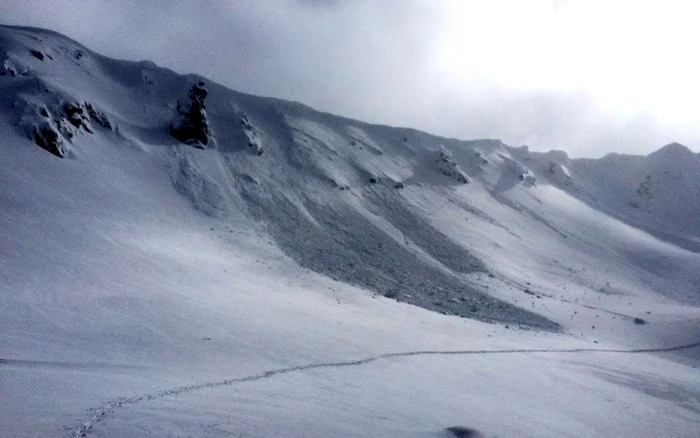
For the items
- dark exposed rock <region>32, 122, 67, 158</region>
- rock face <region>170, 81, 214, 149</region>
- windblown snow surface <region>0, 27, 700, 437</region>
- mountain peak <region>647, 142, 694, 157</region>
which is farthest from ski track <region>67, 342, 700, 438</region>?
mountain peak <region>647, 142, 694, 157</region>

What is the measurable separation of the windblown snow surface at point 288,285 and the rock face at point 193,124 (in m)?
0.92

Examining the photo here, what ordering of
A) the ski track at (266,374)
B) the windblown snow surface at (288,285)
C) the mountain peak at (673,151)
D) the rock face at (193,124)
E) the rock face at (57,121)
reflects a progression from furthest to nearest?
the mountain peak at (673,151)
the rock face at (193,124)
the rock face at (57,121)
the windblown snow surface at (288,285)
the ski track at (266,374)

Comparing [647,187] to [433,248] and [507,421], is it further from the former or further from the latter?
[507,421]

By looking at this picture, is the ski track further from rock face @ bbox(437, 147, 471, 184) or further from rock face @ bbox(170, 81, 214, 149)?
rock face @ bbox(437, 147, 471, 184)

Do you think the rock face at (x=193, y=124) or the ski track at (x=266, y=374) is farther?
the rock face at (x=193, y=124)

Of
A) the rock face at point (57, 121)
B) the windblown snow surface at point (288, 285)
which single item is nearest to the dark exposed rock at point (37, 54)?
the windblown snow surface at point (288, 285)

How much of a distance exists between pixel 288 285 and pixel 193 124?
21.7 meters

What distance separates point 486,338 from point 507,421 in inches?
457

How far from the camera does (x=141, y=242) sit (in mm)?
26484

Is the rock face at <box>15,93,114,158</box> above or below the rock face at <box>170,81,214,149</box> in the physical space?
below

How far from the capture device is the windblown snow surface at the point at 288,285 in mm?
13062

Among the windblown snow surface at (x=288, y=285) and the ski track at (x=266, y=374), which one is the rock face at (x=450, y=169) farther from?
the ski track at (x=266, y=374)

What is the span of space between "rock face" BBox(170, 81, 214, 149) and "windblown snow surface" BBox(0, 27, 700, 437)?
924 millimetres

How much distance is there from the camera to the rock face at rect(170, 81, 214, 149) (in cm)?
4303
